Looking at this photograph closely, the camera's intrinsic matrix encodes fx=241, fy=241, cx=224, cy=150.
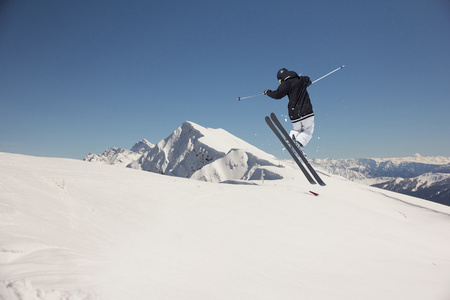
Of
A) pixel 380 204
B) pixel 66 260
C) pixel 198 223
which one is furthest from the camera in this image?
pixel 380 204

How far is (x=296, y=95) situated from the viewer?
726 cm

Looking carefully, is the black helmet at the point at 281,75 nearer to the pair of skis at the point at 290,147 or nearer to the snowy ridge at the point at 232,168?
the pair of skis at the point at 290,147

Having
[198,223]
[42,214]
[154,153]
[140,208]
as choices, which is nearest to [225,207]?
[198,223]

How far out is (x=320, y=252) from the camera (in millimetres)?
8250

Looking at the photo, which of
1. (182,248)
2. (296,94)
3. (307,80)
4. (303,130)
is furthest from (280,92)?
(182,248)

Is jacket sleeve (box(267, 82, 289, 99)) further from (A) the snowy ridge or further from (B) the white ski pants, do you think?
(A) the snowy ridge

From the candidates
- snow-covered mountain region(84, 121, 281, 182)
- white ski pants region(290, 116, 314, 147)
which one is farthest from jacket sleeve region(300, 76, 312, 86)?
snow-covered mountain region(84, 121, 281, 182)

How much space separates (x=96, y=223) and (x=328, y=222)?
33.5 ft

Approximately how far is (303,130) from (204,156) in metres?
120

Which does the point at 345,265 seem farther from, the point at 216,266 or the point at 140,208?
the point at 140,208

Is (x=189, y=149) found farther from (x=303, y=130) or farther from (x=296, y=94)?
(x=296, y=94)

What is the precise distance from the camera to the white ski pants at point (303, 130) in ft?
25.0

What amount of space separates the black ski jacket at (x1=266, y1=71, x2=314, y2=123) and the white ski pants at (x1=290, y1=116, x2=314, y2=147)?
0.20 metres

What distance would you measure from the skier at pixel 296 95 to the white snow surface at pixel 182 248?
424 cm
